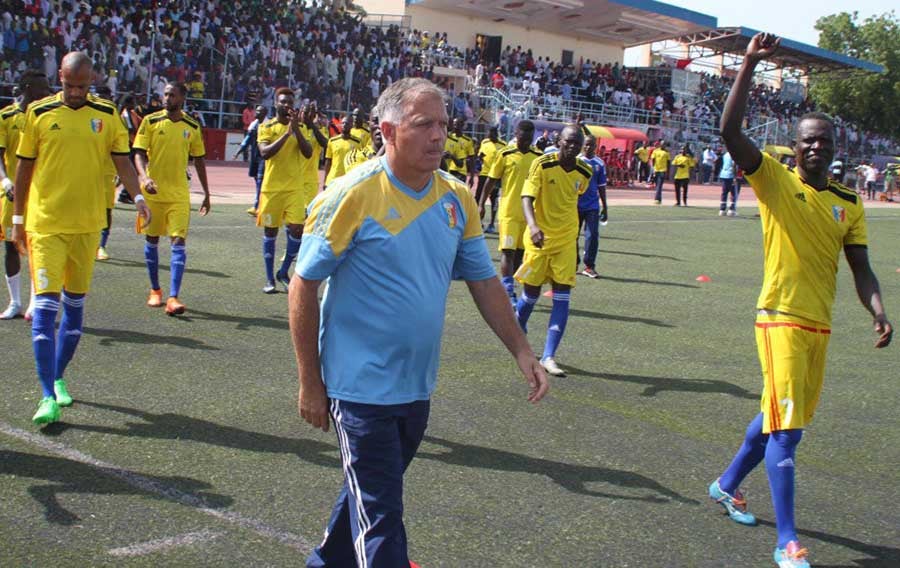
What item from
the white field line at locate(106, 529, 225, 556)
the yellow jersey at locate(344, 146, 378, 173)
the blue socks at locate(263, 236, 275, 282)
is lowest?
the white field line at locate(106, 529, 225, 556)

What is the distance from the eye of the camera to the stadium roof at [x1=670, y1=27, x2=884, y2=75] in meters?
55.1

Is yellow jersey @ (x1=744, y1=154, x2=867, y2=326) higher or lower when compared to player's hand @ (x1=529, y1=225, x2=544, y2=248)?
higher

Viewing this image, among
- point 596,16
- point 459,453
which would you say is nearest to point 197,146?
point 459,453

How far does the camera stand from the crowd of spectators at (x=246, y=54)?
81.7 feet

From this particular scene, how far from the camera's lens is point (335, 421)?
11.2 feet

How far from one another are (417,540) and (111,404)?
268 cm

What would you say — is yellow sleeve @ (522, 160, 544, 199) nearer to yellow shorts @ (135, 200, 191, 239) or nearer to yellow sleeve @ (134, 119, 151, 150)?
yellow shorts @ (135, 200, 191, 239)

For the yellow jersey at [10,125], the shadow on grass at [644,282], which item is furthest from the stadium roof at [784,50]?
the yellow jersey at [10,125]

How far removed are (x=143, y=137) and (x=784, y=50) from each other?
53632 millimetres

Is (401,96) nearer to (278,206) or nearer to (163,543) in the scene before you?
(163,543)

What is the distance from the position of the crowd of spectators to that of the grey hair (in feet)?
71.4

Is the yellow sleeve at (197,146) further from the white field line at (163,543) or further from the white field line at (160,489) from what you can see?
the white field line at (163,543)

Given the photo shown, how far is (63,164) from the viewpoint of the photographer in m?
6.16

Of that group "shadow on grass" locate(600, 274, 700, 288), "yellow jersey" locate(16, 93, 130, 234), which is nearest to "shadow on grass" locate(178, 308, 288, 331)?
"yellow jersey" locate(16, 93, 130, 234)
